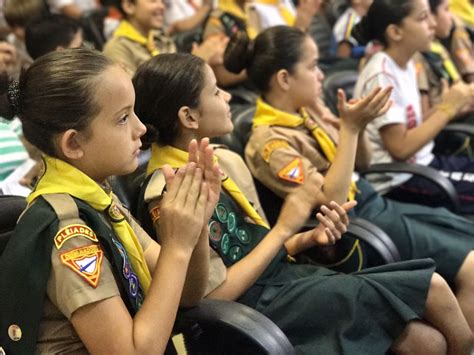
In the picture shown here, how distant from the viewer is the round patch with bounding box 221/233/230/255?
166 cm

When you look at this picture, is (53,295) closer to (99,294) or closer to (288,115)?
(99,294)

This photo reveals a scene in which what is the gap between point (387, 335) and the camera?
161cm

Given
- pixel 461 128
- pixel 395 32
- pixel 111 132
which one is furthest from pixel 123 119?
pixel 461 128

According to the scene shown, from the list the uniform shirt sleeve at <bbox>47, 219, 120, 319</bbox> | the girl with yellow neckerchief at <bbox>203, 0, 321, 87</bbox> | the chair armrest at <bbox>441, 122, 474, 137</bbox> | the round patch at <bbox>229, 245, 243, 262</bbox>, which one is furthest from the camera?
the girl with yellow neckerchief at <bbox>203, 0, 321, 87</bbox>

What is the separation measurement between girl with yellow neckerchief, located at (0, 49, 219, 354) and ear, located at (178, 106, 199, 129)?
0.32 metres

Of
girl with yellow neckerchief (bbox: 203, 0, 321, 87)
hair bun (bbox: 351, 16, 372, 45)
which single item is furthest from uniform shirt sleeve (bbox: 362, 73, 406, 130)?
girl with yellow neckerchief (bbox: 203, 0, 321, 87)

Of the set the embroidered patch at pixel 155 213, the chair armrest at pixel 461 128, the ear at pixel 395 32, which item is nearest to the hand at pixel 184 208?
the embroidered patch at pixel 155 213

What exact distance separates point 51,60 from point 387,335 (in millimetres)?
956

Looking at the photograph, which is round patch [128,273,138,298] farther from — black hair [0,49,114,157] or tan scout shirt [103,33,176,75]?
tan scout shirt [103,33,176,75]

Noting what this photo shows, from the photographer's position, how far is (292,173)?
200 centimetres

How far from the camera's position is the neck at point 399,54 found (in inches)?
105

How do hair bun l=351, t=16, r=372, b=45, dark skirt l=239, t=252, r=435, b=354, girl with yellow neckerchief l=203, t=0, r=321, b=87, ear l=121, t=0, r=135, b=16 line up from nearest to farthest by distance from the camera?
dark skirt l=239, t=252, r=435, b=354 < hair bun l=351, t=16, r=372, b=45 < ear l=121, t=0, r=135, b=16 < girl with yellow neckerchief l=203, t=0, r=321, b=87

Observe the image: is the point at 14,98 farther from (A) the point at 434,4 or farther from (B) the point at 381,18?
(A) the point at 434,4

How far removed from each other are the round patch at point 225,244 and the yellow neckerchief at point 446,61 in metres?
1.86
